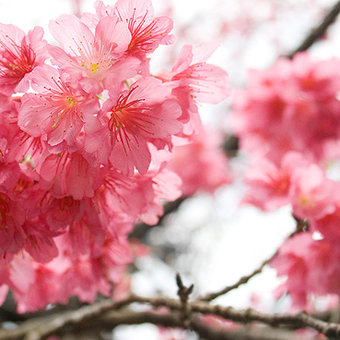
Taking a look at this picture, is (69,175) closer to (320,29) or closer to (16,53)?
(16,53)

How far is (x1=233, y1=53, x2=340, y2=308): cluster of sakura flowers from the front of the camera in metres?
1.66

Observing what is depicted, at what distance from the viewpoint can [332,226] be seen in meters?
1.61

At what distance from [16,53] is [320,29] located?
9.09 feet

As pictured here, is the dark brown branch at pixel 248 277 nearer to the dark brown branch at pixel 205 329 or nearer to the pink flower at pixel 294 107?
the dark brown branch at pixel 205 329

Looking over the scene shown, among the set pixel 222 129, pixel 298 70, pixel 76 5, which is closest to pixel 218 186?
pixel 222 129

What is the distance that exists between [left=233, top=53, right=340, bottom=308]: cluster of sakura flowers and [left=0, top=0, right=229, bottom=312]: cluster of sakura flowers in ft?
2.27

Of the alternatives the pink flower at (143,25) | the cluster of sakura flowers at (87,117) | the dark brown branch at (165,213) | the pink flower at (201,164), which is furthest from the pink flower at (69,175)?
A: the pink flower at (201,164)

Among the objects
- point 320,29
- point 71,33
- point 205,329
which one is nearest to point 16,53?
point 71,33

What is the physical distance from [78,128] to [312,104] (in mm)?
1699

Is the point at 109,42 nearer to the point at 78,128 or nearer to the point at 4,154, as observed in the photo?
the point at 78,128

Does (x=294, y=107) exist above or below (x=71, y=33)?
above

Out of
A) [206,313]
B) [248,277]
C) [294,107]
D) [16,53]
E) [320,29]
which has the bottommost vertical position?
[206,313]

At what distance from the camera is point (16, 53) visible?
3.40ft

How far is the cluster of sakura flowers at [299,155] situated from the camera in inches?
65.3
